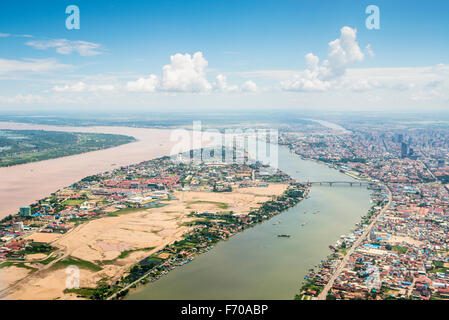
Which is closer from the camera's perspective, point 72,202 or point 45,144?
point 72,202

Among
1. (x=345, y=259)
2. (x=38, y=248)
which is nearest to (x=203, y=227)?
(x=345, y=259)

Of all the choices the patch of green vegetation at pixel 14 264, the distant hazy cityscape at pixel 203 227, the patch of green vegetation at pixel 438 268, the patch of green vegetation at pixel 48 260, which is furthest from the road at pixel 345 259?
the patch of green vegetation at pixel 14 264

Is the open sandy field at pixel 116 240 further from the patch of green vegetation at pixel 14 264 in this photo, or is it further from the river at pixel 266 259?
the river at pixel 266 259

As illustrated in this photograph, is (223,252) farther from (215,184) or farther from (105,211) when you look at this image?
(215,184)

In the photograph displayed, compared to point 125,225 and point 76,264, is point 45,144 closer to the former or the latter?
point 125,225

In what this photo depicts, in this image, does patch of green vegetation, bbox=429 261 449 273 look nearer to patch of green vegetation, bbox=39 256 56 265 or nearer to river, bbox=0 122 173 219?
patch of green vegetation, bbox=39 256 56 265

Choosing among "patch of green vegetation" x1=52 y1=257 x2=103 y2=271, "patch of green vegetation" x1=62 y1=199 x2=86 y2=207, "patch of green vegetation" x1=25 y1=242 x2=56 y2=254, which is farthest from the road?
"patch of green vegetation" x1=62 y1=199 x2=86 y2=207
